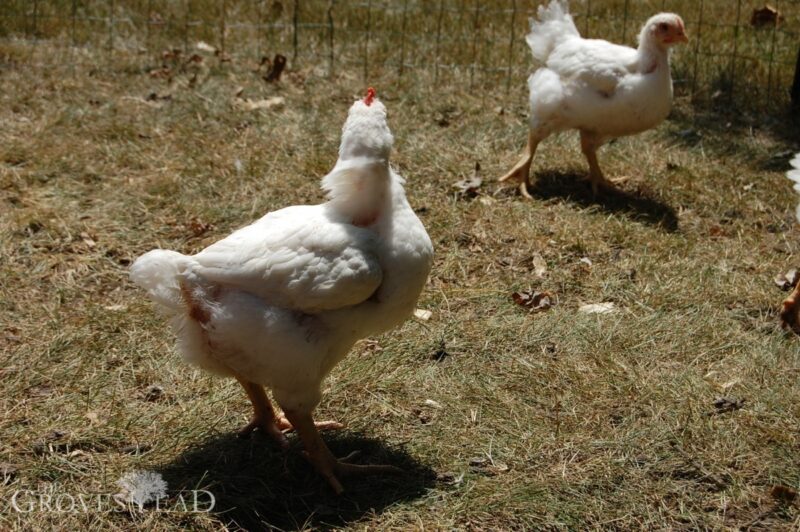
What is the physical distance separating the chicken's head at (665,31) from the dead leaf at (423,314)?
254 cm

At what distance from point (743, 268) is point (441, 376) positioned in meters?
2.08

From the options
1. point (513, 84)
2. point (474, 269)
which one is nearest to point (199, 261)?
point (474, 269)

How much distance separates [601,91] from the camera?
227 inches

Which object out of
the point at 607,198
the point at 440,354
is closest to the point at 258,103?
the point at 607,198

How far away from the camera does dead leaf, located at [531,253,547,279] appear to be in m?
4.93

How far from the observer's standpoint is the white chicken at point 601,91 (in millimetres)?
5707

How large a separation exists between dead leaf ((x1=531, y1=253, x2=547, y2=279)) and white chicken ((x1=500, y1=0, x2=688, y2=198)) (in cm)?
88

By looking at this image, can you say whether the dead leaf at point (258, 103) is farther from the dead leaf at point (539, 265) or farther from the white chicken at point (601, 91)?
the dead leaf at point (539, 265)

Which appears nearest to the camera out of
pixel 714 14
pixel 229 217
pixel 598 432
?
pixel 598 432

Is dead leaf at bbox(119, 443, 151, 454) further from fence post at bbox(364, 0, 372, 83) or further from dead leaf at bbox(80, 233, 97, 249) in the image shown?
fence post at bbox(364, 0, 372, 83)

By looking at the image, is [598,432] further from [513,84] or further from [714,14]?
[714,14]

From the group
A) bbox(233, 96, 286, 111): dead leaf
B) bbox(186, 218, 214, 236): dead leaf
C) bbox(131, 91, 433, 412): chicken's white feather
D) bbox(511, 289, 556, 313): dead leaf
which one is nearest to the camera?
bbox(131, 91, 433, 412): chicken's white feather

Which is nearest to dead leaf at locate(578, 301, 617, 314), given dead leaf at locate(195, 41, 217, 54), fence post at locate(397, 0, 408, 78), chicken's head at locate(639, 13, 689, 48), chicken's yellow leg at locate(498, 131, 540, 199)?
chicken's yellow leg at locate(498, 131, 540, 199)

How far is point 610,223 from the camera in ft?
18.0
